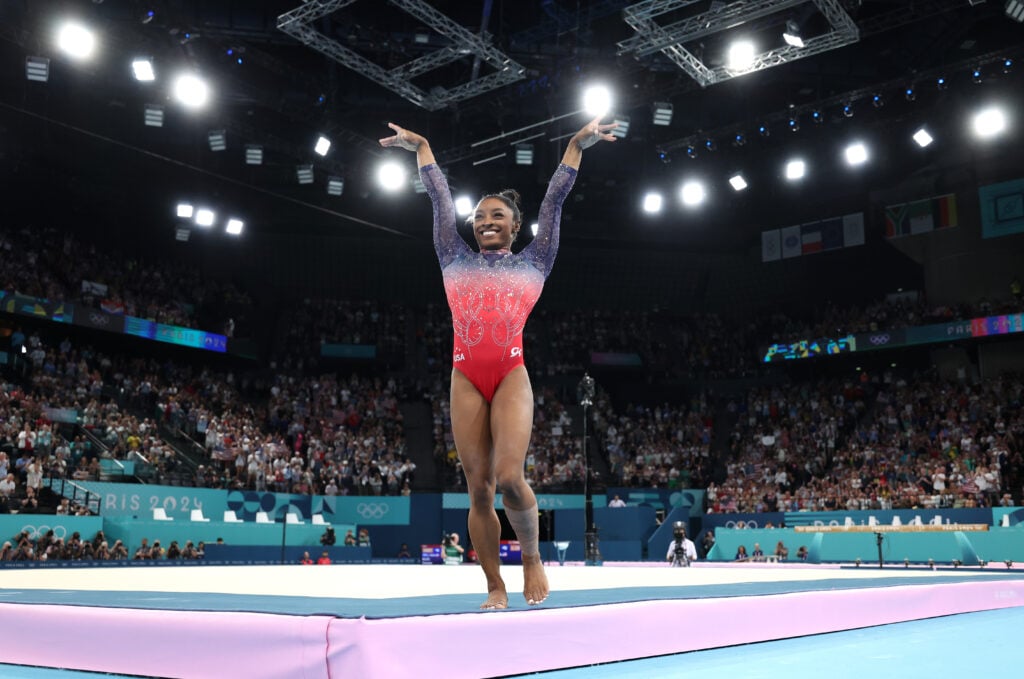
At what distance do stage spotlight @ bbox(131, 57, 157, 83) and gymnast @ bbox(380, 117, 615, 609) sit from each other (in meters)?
16.3

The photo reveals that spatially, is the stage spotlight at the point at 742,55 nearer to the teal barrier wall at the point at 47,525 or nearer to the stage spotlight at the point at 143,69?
the stage spotlight at the point at 143,69

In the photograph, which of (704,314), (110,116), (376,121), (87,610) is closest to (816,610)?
(87,610)

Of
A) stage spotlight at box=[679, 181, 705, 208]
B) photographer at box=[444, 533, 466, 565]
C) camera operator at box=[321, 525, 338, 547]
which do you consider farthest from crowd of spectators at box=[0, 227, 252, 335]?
stage spotlight at box=[679, 181, 705, 208]

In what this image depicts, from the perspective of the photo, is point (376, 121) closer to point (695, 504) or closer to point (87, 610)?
point (695, 504)

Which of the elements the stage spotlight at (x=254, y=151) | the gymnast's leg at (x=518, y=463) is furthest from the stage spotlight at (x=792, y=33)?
the gymnast's leg at (x=518, y=463)

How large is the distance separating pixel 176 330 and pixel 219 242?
606cm

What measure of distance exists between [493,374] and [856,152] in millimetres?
22918

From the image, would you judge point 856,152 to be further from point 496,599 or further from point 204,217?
point 496,599

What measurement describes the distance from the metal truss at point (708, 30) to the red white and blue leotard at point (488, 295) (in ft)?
44.6

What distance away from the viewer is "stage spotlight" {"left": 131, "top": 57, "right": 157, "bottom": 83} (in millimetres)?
18266

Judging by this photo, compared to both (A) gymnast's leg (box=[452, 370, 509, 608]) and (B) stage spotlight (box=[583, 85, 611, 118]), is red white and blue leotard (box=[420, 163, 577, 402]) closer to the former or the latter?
(A) gymnast's leg (box=[452, 370, 509, 608])

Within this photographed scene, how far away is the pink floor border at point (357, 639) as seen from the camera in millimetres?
2758

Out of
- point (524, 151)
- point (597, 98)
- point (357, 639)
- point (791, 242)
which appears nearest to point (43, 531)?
point (524, 151)

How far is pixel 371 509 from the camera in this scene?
25.9m
